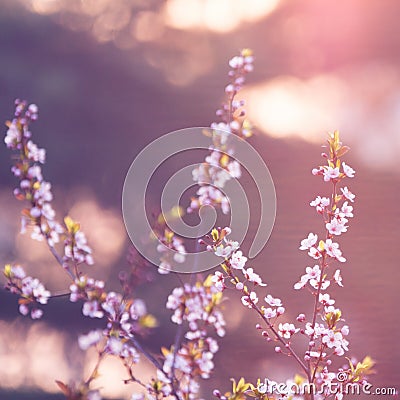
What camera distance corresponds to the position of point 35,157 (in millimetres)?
1005

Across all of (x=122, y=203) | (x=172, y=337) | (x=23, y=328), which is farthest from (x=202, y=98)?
(x=23, y=328)

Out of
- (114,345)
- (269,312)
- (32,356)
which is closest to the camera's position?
(114,345)

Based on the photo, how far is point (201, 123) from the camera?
1.65 meters

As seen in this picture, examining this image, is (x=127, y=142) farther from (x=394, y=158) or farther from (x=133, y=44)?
(x=394, y=158)

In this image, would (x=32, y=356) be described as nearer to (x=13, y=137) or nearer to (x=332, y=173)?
(x=13, y=137)

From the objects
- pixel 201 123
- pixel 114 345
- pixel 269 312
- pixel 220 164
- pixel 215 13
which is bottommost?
pixel 114 345

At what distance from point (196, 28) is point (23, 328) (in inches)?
36.7

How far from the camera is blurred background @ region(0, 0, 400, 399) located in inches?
62.4

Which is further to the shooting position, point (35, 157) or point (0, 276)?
point (0, 276)

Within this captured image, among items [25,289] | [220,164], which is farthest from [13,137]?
[220,164]

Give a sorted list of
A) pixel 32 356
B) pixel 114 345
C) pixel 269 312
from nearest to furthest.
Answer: pixel 114 345
pixel 269 312
pixel 32 356

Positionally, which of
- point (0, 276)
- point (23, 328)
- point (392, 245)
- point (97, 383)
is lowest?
point (97, 383)

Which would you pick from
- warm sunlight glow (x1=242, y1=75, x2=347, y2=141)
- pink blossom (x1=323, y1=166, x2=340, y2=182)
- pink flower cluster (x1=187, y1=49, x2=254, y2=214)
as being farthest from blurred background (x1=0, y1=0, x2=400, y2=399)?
pink blossom (x1=323, y1=166, x2=340, y2=182)

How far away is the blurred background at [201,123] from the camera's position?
1586 mm
